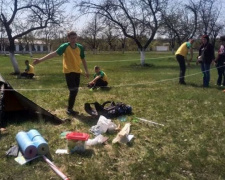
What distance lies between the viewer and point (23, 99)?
208 inches

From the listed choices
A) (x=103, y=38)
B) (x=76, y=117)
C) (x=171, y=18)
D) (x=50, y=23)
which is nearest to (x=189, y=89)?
(x=76, y=117)

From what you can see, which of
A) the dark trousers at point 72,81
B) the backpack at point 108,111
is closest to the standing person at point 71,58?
the dark trousers at point 72,81

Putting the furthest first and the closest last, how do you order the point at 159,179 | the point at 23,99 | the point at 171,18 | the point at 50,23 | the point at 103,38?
the point at 103,38 → the point at 171,18 → the point at 50,23 → the point at 23,99 → the point at 159,179

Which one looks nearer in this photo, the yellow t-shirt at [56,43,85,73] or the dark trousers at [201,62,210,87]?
the yellow t-shirt at [56,43,85,73]

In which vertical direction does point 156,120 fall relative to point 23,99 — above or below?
below

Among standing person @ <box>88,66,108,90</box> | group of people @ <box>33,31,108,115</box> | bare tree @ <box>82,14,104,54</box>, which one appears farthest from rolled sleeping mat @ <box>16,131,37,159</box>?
bare tree @ <box>82,14,104,54</box>

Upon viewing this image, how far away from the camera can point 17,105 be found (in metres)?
5.66

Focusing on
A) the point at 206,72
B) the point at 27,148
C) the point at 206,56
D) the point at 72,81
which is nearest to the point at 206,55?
the point at 206,56

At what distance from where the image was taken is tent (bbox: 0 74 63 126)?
524 cm

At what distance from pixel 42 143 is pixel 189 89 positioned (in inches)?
258

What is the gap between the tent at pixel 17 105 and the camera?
5242 millimetres

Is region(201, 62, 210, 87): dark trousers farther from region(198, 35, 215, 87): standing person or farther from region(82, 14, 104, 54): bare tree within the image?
region(82, 14, 104, 54): bare tree

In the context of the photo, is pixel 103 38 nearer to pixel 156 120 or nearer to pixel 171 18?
pixel 171 18

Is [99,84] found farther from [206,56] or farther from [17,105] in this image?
[17,105]
